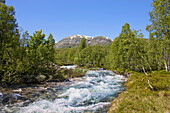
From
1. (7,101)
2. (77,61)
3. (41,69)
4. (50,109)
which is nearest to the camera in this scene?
(50,109)

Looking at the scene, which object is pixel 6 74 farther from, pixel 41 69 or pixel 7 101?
pixel 41 69

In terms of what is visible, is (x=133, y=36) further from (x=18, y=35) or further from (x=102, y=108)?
(x=18, y=35)

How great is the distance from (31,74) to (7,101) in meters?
14.3

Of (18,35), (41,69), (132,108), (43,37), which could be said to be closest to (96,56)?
(43,37)

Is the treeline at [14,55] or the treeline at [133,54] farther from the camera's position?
the treeline at [14,55]

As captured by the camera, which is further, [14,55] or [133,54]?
[14,55]

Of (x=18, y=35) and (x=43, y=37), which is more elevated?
(x=43, y=37)

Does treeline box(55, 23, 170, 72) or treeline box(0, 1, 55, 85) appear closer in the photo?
treeline box(55, 23, 170, 72)

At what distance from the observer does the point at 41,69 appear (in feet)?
94.3

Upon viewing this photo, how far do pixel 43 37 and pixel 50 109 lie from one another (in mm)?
29514

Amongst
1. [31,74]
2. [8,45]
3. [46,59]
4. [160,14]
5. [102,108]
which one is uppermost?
[160,14]

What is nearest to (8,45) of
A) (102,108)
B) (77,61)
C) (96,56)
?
(102,108)

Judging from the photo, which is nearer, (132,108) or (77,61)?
(132,108)

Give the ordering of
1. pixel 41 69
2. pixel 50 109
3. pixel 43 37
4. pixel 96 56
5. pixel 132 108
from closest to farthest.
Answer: pixel 132 108 → pixel 50 109 → pixel 41 69 → pixel 43 37 → pixel 96 56
